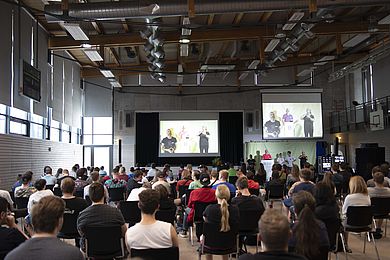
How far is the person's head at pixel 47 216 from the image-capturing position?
2375mm

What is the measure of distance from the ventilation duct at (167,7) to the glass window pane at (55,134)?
660cm

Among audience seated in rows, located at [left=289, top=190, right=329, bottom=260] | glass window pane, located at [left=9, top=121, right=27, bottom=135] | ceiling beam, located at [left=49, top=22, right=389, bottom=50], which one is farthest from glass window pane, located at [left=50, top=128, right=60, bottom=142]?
audience seated in rows, located at [left=289, top=190, right=329, bottom=260]

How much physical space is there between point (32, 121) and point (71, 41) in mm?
3197

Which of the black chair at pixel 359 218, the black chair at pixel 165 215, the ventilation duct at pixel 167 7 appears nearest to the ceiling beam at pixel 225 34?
the ventilation duct at pixel 167 7

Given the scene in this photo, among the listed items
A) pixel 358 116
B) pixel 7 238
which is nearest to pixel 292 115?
pixel 358 116

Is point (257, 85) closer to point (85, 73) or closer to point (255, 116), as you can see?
point (255, 116)

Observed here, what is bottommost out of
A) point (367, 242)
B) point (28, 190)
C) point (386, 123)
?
point (367, 242)

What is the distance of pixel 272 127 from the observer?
19359 mm

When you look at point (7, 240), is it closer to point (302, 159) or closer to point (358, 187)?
point (358, 187)

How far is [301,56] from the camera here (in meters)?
18.5

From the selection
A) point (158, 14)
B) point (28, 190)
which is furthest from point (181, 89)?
point (28, 190)

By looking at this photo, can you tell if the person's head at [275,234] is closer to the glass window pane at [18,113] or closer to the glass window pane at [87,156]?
the glass window pane at [18,113]

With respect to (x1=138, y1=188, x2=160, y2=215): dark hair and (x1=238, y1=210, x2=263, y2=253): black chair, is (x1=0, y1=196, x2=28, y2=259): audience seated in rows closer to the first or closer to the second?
(x1=138, y1=188, x2=160, y2=215): dark hair

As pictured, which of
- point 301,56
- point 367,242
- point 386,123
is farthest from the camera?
point 301,56
